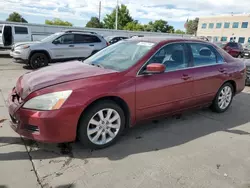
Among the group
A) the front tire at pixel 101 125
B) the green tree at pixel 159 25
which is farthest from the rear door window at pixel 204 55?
the green tree at pixel 159 25

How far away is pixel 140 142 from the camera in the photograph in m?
3.41

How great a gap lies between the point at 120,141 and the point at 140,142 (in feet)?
1.01

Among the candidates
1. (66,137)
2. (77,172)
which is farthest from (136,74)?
(77,172)

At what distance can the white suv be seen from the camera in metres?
9.11

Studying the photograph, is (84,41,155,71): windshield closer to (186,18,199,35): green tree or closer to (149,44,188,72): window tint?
(149,44,188,72): window tint

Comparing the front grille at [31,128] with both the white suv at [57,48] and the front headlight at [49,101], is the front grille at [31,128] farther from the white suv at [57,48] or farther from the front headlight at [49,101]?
the white suv at [57,48]

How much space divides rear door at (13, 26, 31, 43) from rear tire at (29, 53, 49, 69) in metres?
5.43

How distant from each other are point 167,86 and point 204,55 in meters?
1.27

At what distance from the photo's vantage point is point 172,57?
3.80 m

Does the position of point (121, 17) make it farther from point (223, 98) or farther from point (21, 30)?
point (223, 98)

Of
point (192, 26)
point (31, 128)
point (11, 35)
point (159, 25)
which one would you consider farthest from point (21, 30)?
point (192, 26)

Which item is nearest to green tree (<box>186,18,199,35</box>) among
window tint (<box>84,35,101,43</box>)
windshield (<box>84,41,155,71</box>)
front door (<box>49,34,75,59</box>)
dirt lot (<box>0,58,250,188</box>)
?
window tint (<box>84,35,101,43</box>)

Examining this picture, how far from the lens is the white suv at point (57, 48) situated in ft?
29.9

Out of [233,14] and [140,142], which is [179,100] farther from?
[233,14]
